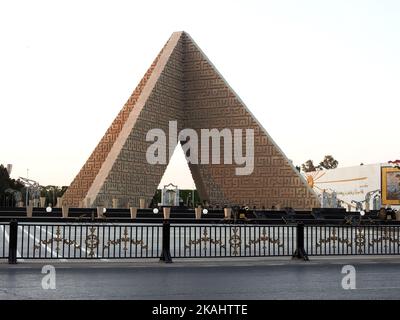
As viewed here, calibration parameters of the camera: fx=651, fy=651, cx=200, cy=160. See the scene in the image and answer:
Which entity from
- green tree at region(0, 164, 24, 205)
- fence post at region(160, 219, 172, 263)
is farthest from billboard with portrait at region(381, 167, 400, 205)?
fence post at region(160, 219, 172, 263)

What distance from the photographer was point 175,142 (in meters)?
49.0

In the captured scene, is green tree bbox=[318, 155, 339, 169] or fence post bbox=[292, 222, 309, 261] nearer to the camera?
fence post bbox=[292, 222, 309, 261]

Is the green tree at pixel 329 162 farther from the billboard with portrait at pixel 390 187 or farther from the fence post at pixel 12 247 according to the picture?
the fence post at pixel 12 247

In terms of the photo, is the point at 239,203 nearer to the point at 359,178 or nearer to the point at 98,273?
the point at 359,178

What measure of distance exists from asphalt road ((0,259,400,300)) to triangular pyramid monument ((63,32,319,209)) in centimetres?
2988

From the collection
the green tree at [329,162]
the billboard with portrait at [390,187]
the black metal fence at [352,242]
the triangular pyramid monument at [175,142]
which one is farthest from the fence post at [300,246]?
the green tree at [329,162]

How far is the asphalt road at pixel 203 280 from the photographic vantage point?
8.30 meters

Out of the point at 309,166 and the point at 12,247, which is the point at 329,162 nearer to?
the point at 309,166

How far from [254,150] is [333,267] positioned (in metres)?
35.4

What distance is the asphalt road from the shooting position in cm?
830

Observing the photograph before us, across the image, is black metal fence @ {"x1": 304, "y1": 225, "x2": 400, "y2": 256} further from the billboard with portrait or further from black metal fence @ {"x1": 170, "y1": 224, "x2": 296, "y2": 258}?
the billboard with portrait

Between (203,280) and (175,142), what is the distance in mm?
39305

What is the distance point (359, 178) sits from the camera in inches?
2662

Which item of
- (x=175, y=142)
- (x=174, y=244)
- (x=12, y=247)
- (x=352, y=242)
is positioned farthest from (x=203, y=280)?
(x=175, y=142)
